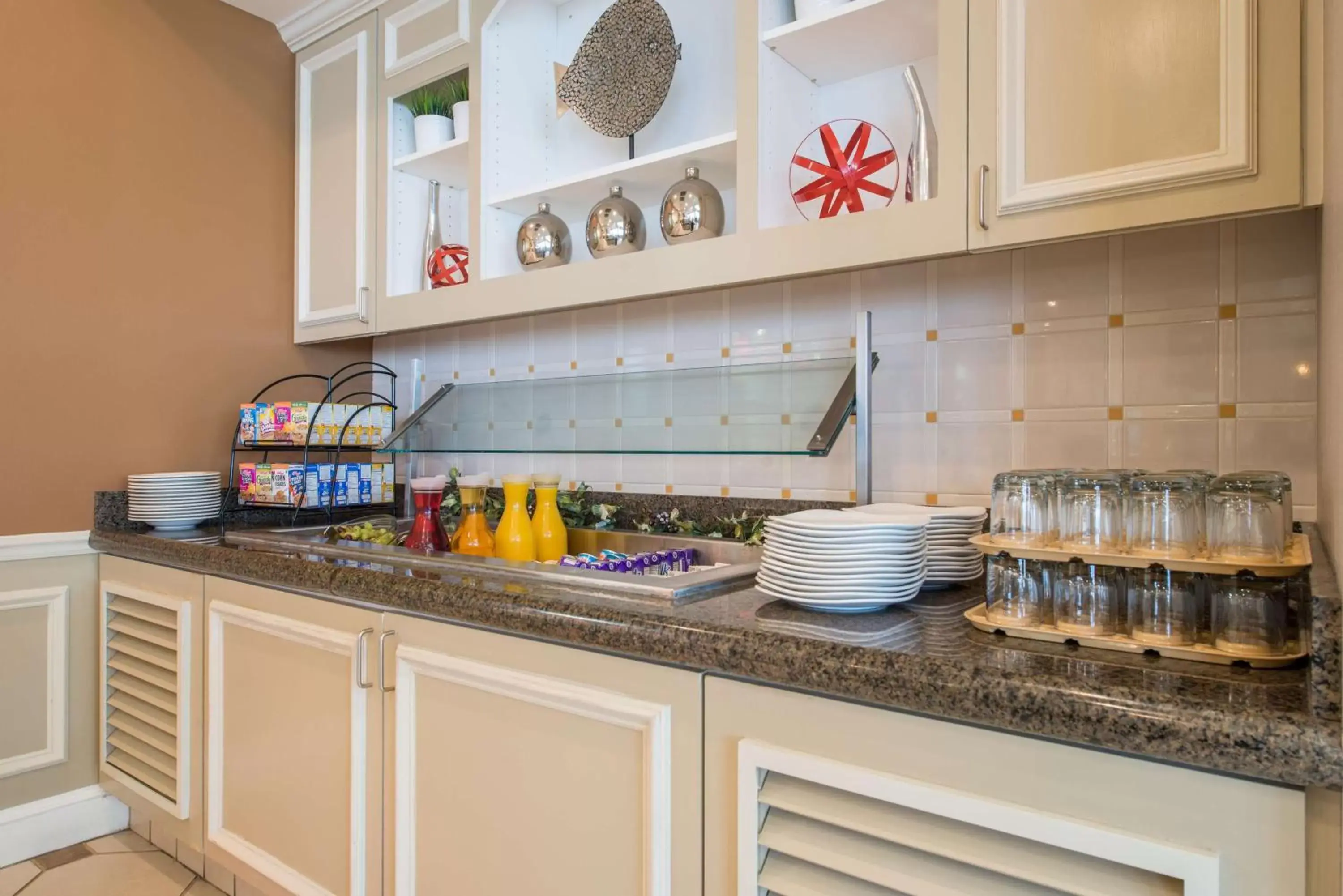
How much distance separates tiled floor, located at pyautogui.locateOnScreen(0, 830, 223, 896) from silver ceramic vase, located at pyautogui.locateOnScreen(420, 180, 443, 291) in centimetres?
162

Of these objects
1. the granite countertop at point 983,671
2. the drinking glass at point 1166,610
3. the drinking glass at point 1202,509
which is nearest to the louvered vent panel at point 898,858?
the granite countertop at point 983,671

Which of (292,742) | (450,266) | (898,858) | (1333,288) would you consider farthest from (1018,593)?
(450,266)

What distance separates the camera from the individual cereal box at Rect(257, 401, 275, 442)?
221 centimetres

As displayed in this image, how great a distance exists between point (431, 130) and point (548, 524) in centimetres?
122

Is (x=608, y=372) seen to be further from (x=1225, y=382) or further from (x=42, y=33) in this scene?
(x=42, y=33)

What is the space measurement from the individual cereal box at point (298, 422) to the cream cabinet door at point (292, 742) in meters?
0.54

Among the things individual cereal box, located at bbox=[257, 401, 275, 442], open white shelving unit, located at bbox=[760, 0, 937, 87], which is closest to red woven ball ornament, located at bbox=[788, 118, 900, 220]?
open white shelving unit, located at bbox=[760, 0, 937, 87]

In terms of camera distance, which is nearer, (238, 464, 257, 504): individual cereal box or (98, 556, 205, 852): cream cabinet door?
(98, 556, 205, 852): cream cabinet door

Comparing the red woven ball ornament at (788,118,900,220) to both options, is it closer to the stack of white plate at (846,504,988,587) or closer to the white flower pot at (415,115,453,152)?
the stack of white plate at (846,504,988,587)

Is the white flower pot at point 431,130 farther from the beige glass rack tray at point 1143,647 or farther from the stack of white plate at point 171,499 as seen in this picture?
the beige glass rack tray at point 1143,647

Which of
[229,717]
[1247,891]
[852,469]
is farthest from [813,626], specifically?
[229,717]

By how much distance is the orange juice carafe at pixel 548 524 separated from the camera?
1.71 m

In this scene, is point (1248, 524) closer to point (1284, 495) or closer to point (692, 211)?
point (1284, 495)

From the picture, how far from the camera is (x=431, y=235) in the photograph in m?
2.29
